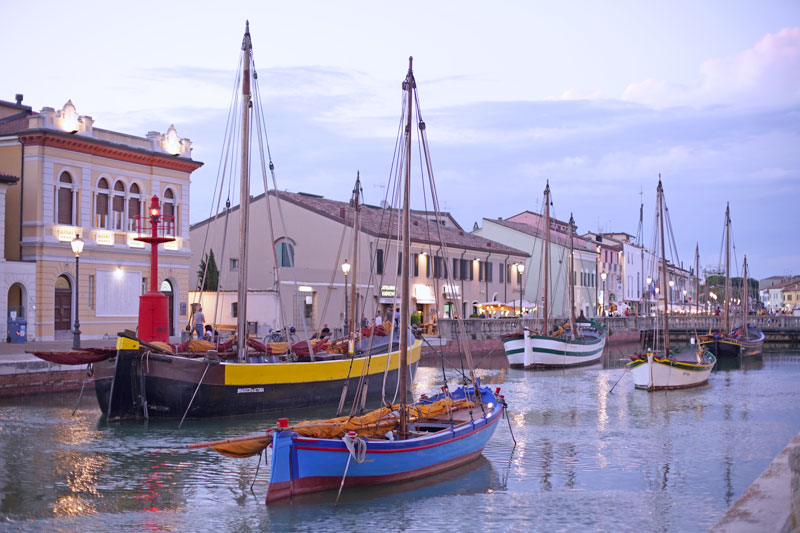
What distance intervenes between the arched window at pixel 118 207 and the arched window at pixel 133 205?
0.35m

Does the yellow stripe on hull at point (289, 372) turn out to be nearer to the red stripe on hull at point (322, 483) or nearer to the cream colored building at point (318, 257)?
the red stripe on hull at point (322, 483)

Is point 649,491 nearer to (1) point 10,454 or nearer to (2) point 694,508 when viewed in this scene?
(2) point 694,508

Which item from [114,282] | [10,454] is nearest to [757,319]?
[114,282]

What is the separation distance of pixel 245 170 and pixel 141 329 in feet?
20.5

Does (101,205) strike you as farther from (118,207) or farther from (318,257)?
(318,257)

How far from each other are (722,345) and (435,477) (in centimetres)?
4506

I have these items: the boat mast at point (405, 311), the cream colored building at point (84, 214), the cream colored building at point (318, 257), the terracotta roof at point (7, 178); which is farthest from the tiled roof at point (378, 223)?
the boat mast at point (405, 311)

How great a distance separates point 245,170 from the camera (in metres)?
25.2

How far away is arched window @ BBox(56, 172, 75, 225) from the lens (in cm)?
3922

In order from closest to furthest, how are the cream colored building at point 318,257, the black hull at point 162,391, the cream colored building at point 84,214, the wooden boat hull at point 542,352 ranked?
the black hull at point 162,391
the cream colored building at point 84,214
the wooden boat hull at point 542,352
the cream colored building at point 318,257

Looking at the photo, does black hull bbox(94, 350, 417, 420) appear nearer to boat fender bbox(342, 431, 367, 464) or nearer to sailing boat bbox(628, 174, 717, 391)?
boat fender bbox(342, 431, 367, 464)

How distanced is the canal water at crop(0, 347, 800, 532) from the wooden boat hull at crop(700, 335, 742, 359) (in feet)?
95.0

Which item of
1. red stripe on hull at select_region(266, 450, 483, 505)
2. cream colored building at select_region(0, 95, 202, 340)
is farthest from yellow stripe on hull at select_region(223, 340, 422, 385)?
cream colored building at select_region(0, 95, 202, 340)

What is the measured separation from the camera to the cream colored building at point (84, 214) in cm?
3838
